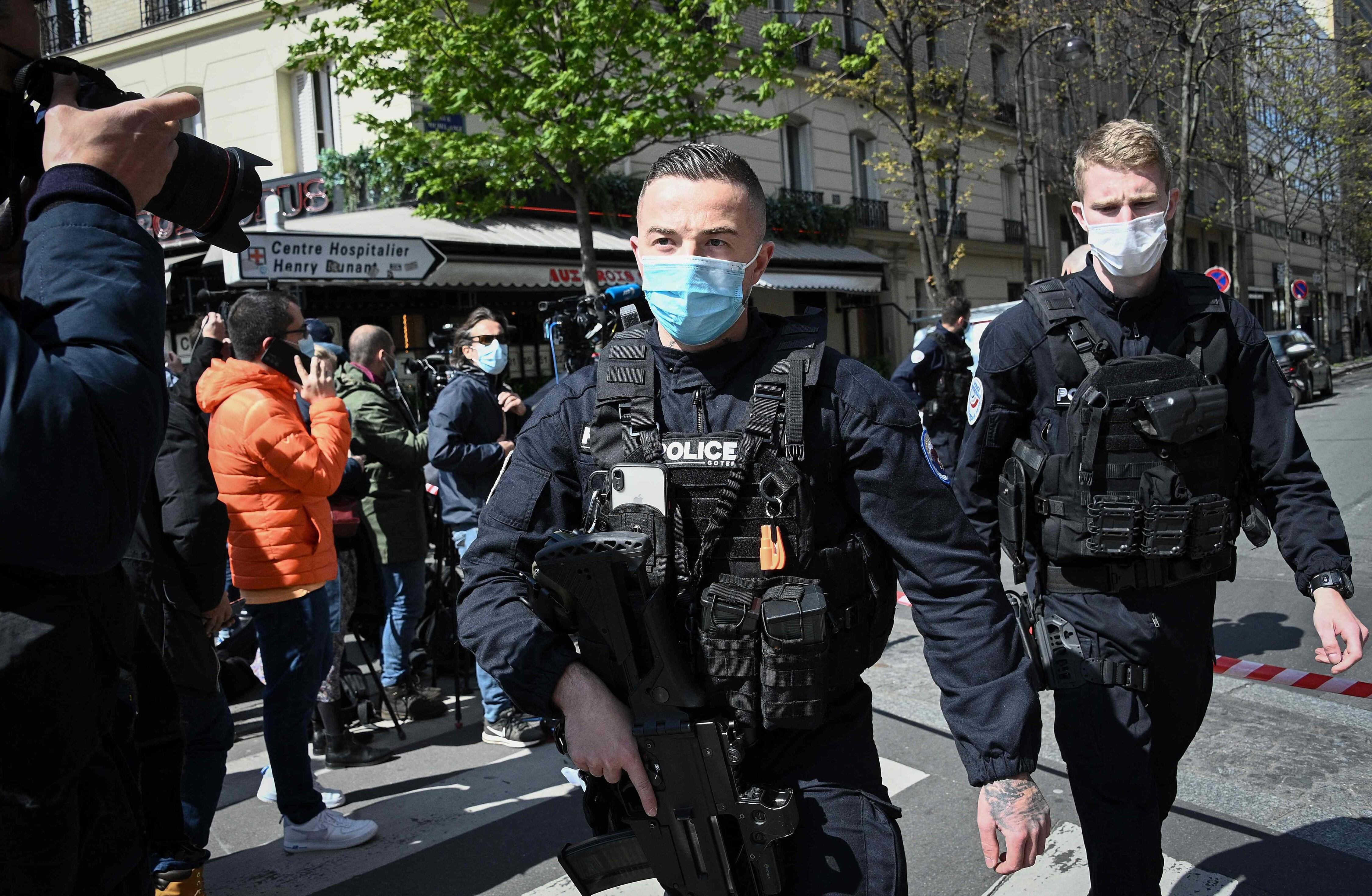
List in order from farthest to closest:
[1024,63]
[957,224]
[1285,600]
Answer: [957,224] < [1024,63] < [1285,600]

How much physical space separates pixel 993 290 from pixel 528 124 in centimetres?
2051

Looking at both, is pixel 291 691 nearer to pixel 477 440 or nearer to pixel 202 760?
pixel 202 760

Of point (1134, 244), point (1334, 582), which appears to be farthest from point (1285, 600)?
point (1134, 244)

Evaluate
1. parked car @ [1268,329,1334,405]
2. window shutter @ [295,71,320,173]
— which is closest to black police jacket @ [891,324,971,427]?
window shutter @ [295,71,320,173]

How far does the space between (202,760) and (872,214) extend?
2496 cm

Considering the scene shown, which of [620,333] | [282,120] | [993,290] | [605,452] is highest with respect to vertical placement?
[282,120]

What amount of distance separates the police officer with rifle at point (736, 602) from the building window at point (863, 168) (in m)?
25.0

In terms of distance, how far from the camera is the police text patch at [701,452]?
196 cm

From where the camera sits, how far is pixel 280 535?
395cm

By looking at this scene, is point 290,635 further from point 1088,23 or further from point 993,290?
point 993,290

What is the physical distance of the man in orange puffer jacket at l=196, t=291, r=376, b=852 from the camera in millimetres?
3863

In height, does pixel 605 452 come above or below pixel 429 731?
above

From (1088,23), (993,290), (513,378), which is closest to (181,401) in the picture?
(513,378)

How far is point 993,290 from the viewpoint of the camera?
102 ft
